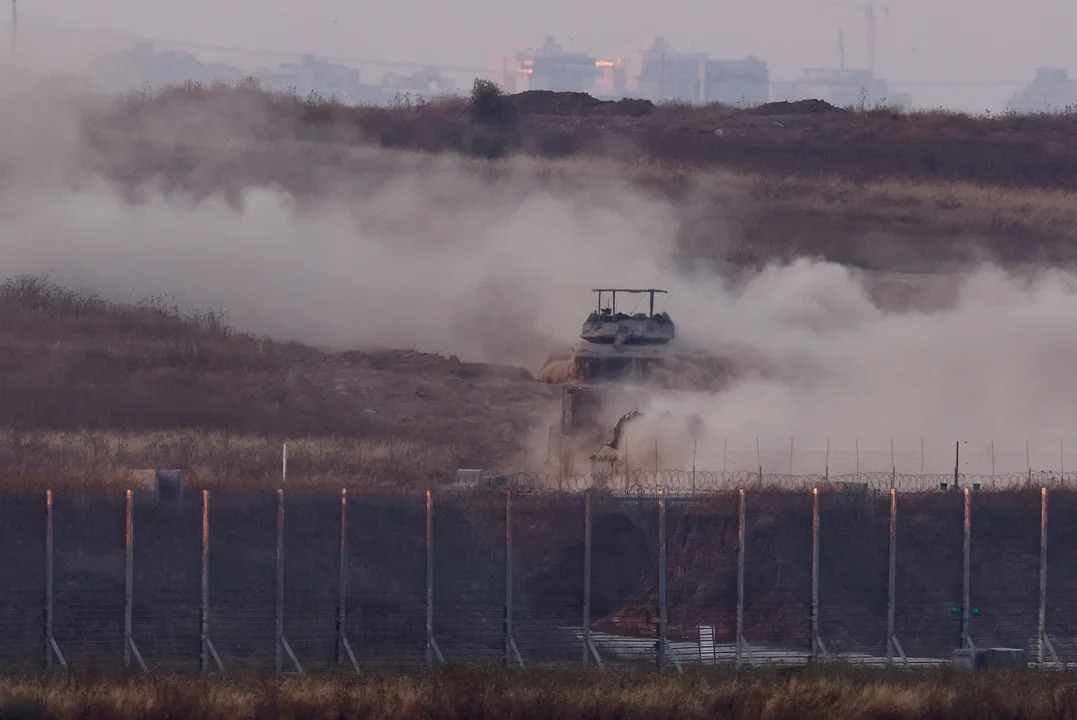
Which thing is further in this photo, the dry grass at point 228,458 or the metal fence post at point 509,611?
the dry grass at point 228,458

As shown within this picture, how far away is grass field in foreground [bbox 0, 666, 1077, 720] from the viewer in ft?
81.8

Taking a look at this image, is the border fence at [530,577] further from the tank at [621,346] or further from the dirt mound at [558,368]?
the dirt mound at [558,368]

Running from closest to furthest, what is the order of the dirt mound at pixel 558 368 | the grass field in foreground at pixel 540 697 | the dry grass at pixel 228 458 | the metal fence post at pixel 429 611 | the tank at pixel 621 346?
the grass field in foreground at pixel 540 697, the metal fence post at pixel 429 611, the dry grass at pixel 228 458, the tank at pixel 621 346, the dirt mound at pixel 558 368

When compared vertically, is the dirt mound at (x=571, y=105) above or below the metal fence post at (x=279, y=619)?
above

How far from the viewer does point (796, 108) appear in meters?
90.6

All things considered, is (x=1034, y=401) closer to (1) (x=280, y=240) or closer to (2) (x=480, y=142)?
(1) (x=280, y=240)

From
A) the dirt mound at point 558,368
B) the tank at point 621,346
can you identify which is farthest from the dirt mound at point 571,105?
the tank at point 621,346

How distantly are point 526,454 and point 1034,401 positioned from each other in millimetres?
12033

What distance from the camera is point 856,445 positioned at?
154 feet

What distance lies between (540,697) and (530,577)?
32.2 feet

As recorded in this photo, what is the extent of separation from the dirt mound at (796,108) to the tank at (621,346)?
4026cm

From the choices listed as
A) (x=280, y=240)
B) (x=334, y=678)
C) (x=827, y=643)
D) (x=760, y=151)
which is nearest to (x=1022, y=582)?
(x=827, y=643)

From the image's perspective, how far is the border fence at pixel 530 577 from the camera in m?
30.1

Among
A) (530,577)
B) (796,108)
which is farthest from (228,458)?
(796,108)
